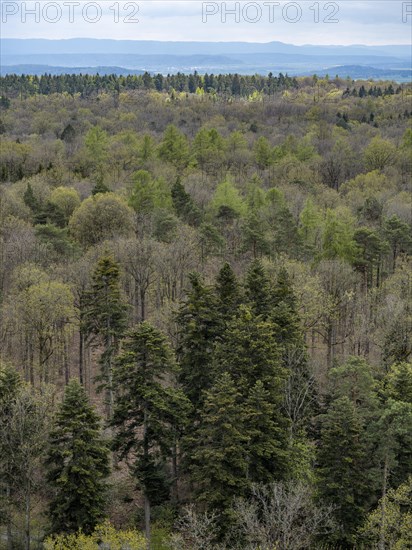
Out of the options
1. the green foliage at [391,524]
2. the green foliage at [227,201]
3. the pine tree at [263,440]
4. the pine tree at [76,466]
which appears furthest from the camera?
the green foliage at [227,201]

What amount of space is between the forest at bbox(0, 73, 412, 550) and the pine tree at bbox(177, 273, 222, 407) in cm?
8

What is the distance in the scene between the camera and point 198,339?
105 feet

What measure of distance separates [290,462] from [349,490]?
2927 mm

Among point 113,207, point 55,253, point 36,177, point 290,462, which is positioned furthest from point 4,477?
point 36,177

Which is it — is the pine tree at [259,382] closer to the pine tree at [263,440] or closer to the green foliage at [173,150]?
the pine tree at [263,440]

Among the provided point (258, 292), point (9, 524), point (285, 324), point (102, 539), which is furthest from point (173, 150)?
point (102, 539)

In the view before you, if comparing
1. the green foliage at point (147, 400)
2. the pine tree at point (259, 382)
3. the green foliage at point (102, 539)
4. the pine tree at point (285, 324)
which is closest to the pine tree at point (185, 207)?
the pine tree at point (285, 324)

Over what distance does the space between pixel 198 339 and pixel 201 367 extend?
143cm

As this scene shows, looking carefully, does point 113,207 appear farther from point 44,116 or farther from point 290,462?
point 44,116

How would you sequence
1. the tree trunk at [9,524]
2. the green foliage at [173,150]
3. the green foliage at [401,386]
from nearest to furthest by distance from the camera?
1. the tree trunk at [9,524]
2. the green foliage at [401,386]
3. the green foliage at [173,150]

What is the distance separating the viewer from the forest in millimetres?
26062

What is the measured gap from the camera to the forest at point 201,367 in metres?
26.1

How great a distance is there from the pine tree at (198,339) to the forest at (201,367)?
0.08 meters

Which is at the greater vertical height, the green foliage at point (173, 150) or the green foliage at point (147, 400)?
the green foliage at point (173, 150)
